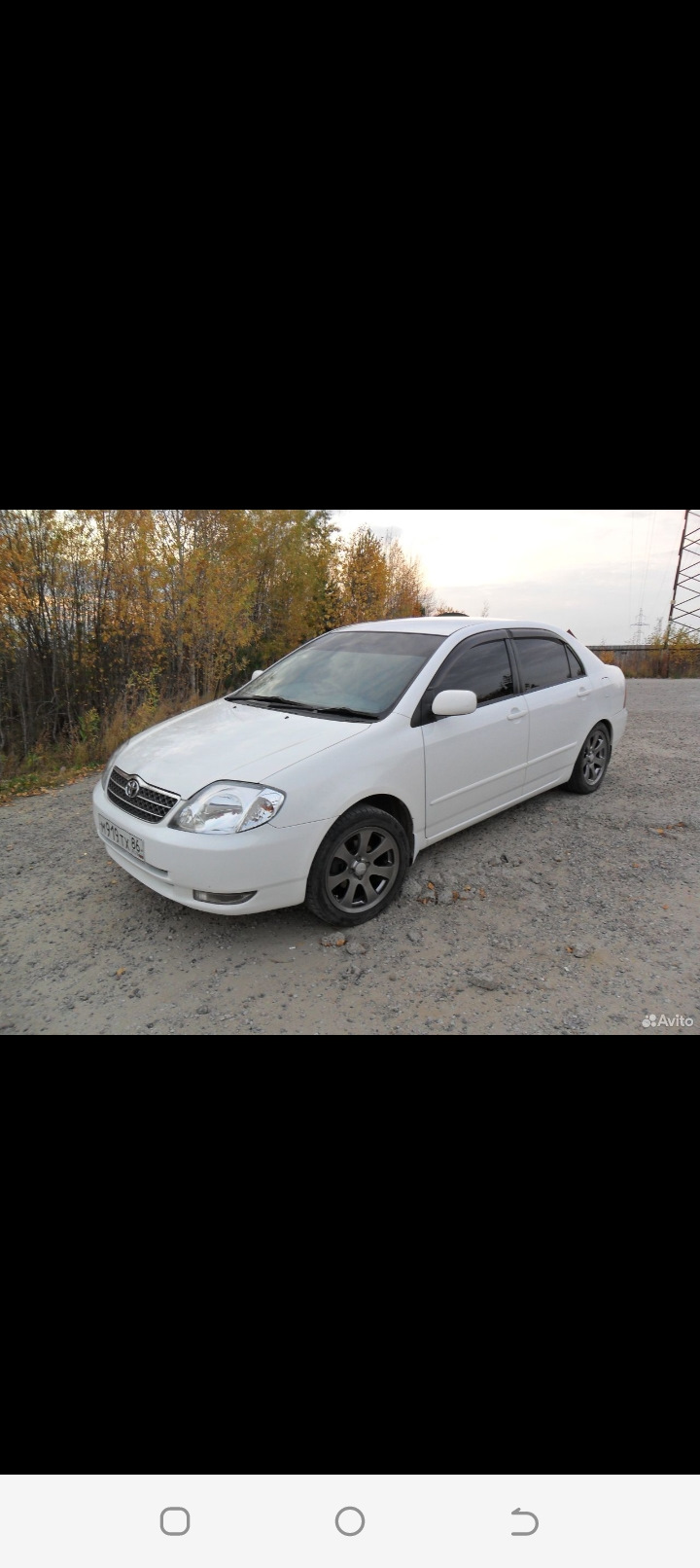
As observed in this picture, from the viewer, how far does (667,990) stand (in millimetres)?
2697

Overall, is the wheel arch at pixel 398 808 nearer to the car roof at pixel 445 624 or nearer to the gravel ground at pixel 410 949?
the gravel ground at pixel 410 949

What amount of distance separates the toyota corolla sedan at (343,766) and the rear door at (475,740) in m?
0.01

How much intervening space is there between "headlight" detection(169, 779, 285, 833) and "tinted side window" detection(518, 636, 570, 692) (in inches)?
85.3

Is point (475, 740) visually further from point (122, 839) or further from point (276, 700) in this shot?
point (122, 839)

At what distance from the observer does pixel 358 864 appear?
10.5 ft

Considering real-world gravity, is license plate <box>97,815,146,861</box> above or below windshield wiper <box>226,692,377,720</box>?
below

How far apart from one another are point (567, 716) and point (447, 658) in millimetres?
1301

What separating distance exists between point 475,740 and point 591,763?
5.72 feet

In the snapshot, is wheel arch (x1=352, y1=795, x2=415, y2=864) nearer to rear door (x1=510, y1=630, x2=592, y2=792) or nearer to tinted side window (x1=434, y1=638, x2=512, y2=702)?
tinted side window (x1=434, y1=638, x2=512, y2=702)

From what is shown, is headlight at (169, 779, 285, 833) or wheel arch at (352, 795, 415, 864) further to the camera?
wheel arch at (352, 795, 415, 864)

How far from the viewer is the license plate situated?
9.96 ft

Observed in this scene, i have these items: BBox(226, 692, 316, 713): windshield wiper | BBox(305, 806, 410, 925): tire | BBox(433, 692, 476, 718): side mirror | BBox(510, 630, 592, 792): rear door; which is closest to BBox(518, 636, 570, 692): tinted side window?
BBox(510, 630, 592, 792): rear door

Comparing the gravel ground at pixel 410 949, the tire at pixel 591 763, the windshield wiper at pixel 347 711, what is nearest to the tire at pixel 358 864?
the gravel ground at pixel 410 949
